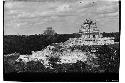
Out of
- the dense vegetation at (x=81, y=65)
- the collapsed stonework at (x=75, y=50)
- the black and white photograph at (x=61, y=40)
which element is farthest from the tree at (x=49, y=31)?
the dense vegetation at (x=81, y=65)

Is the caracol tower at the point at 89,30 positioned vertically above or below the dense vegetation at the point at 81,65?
above

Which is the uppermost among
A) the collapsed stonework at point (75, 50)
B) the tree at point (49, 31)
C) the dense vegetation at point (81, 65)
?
the tree at point (49, 31)

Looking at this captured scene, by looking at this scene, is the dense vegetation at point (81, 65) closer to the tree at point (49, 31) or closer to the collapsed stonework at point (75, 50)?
the collapsed stonework at point (75, 50)

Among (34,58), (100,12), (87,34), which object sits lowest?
(34,58)

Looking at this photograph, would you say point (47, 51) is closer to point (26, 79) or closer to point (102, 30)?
point (26, 79)

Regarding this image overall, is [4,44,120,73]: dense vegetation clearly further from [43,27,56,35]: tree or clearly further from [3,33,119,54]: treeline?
[43,27,56,35]: tree

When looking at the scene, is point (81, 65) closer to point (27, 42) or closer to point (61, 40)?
point (61, 40)

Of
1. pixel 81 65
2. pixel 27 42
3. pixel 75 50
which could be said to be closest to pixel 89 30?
pixel 75 50
